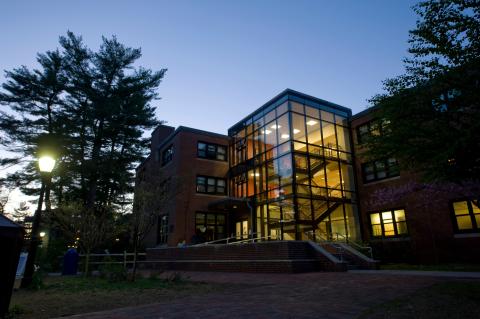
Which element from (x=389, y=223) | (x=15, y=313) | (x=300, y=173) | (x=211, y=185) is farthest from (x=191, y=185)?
(x=15, y=313)

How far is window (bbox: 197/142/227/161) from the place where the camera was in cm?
2867

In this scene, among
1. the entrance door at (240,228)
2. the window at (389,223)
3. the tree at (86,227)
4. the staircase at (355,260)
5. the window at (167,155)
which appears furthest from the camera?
the window at (167,155)

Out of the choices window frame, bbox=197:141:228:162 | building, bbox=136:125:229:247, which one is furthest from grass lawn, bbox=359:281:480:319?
window frame, bbox=197:141:228:162

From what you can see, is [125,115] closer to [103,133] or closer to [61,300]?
[103,133]

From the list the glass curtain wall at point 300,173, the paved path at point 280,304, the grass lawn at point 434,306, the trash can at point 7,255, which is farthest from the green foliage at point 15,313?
the glass curtain wall at point 300,173

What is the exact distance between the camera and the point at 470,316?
15.9ft

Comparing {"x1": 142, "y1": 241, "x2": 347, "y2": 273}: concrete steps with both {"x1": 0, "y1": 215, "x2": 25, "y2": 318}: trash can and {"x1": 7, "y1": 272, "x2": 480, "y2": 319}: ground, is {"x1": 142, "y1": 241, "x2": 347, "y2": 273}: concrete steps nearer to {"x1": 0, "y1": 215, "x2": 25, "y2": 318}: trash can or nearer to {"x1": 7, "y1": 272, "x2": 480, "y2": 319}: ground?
{"x1": 7, "y1": 272, "x2": 480, "y2": 319}: ground

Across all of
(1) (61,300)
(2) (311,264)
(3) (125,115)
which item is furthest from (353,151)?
(1) (61,300)

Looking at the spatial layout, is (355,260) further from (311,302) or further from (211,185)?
(211,185)

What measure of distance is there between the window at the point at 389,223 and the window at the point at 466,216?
3.23 meters

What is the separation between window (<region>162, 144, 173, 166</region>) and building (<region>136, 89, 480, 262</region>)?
20 cm

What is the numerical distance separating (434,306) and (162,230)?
82.5 feet

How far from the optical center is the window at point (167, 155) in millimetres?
29694

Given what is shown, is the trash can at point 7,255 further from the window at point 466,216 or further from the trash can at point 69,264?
→ the window at point 466,216
